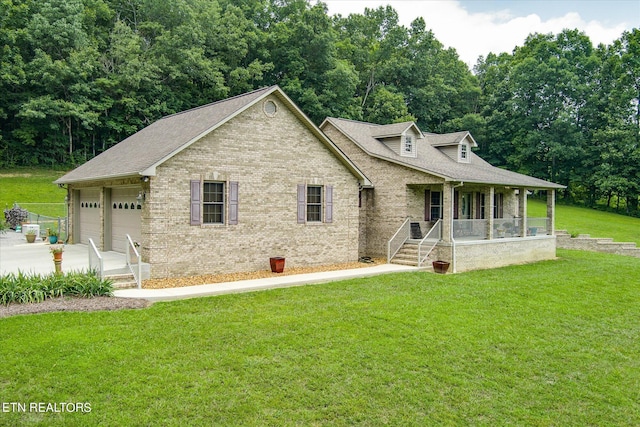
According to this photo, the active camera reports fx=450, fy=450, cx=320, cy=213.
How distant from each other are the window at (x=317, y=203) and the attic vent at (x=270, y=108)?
8.77 feet

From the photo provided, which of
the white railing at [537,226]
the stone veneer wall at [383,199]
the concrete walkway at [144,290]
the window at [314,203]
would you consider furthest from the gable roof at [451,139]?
the window at [314,203]

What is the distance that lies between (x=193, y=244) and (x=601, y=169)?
43371 mm

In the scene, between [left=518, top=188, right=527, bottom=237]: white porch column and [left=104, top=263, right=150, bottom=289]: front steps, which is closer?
[left=104, top=263, right=150, bottom=289]: front steps

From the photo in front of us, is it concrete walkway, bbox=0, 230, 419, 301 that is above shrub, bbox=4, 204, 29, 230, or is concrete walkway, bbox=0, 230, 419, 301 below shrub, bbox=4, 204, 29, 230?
below

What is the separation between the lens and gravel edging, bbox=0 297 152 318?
8.76 metres

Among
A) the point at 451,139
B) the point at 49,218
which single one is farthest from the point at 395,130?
the point at 49,218

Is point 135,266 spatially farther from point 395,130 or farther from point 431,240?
point 395,130

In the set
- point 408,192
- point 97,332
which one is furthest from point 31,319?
point 408,192

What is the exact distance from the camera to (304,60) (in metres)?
44.5

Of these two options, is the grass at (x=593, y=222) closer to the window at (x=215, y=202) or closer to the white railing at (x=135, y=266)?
the window at (x=215, y=202)

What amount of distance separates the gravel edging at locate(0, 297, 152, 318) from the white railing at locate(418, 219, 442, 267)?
1036cm

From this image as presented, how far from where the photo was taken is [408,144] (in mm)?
21234

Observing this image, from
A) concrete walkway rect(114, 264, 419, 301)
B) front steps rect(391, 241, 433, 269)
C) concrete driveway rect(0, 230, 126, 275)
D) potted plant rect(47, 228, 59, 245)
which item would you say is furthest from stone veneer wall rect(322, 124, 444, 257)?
potted plant rect(47, 228, 59, 245)

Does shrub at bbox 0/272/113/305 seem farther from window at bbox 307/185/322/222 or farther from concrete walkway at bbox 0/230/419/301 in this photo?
window at bbox 307/185/322/222
